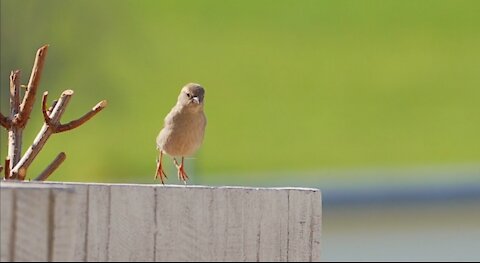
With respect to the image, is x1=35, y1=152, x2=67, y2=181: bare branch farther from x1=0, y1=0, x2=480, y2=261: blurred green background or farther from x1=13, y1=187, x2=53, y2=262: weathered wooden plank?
x1=0, y1=0, x2=480, y2=261: blurred green background

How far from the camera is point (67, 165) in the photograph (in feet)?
26.7

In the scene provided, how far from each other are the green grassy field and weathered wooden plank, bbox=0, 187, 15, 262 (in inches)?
270

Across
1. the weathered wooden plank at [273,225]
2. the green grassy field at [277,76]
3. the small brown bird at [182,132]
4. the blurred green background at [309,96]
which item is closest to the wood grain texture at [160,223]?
the weathered wooden plank at [273,225]

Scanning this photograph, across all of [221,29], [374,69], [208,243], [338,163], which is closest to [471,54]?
[374,69]

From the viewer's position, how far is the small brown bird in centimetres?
332

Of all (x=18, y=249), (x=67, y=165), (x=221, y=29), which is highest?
(x=221, y=29)

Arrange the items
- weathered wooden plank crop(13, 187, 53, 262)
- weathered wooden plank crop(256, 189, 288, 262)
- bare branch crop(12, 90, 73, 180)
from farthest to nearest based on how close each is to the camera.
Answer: bare branch crop(12, 90, 73, 180)
weathered wooden plank crop(256, 189, 288, 262)
weathered wooden plank crop(13, 187, 53, 262)

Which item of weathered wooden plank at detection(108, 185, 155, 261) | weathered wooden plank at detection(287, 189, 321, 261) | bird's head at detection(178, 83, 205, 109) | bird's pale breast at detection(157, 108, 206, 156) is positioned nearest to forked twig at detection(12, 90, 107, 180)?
weathered wooden plank at detection(287, 189, 321, 261)

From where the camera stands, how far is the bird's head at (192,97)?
3.51 m

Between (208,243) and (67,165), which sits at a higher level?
(67,165)

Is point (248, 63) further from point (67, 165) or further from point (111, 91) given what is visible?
point (67, 165)

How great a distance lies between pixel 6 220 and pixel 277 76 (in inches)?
327

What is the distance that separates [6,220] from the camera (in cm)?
128

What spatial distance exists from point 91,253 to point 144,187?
0.34ft
